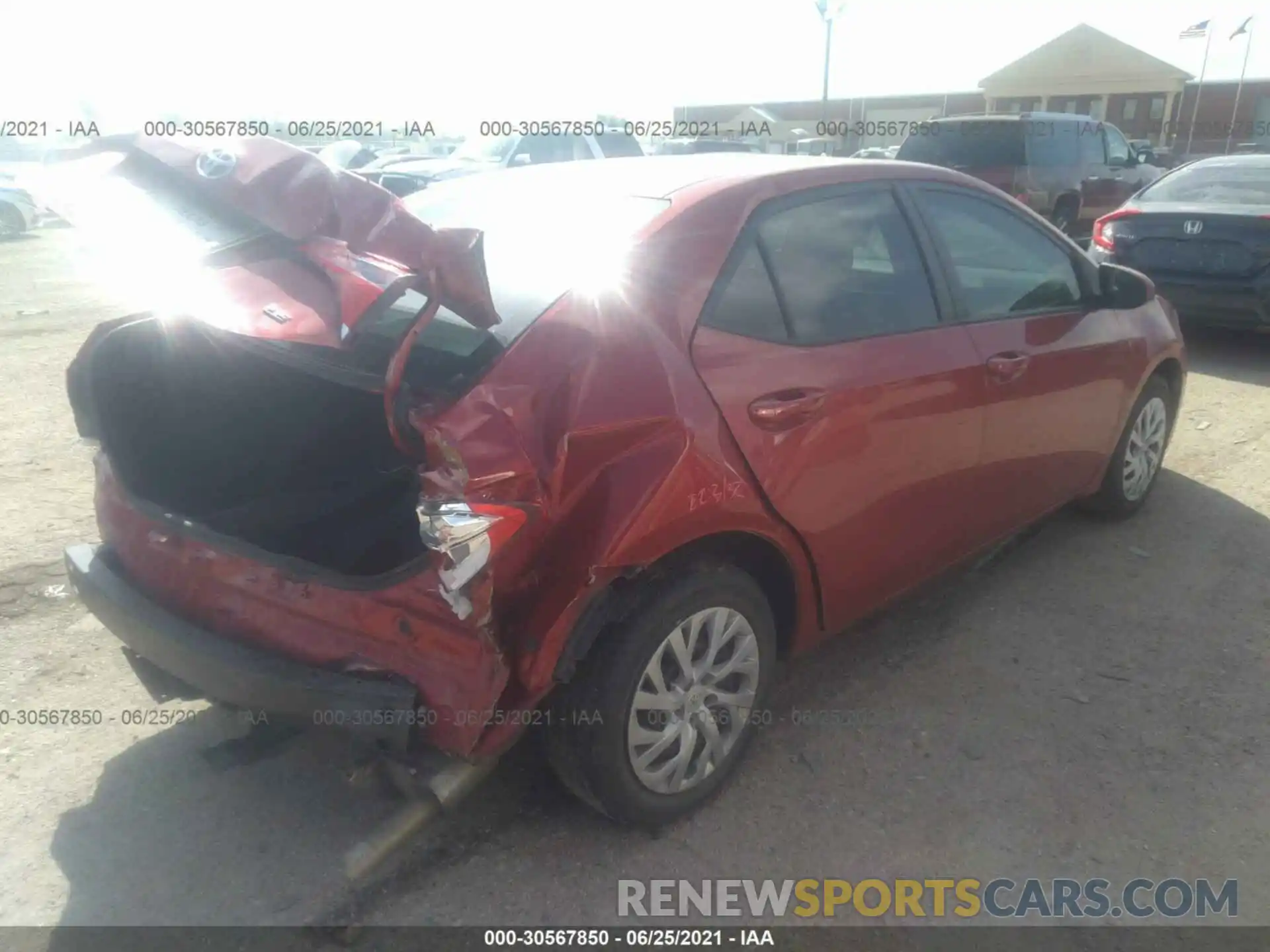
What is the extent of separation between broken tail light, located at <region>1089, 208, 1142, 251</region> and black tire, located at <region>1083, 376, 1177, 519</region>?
3.86 metres

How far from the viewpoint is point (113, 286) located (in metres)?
2.40

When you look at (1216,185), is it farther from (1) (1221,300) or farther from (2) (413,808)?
(2) (413,808)

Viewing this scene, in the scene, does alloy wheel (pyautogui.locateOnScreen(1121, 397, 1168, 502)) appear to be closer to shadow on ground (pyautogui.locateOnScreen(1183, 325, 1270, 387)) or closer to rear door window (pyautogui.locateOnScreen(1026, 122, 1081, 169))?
shadow on ground (pyautogui.locateOnScreen(1183, 325, 1270, 387))

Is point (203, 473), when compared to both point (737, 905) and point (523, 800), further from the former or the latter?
point (737, 905)

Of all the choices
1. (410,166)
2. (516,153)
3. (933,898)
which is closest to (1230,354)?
(933,898)

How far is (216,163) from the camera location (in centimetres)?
225

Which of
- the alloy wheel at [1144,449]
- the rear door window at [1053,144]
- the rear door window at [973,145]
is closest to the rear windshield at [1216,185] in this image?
the rear door window at [973,145]

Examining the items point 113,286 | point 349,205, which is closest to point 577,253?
point 349,205

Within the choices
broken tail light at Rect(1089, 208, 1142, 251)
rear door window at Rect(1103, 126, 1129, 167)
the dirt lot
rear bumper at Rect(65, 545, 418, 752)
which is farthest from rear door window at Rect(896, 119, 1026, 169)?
rear bumper at Rect(65, 545, 418, 752)

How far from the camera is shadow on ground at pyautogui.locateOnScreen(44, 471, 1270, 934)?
260 centimetres

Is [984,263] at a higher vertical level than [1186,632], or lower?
higher

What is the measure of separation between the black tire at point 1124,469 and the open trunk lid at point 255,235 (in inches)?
135

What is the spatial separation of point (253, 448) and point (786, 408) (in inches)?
67.3

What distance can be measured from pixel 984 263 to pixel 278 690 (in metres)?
2.75
